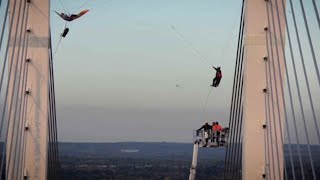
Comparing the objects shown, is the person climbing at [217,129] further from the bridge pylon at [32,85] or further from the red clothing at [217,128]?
the bridge pylon at [32,85]

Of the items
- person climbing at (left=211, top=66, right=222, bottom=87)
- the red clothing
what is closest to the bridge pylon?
person climbing at (left=211, top=66, right=222, bottom=87)

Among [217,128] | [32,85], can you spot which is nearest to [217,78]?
[217,128]

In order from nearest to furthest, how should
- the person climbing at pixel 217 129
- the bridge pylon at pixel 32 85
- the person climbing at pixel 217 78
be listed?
the bridge pylon at pixel 32 85, the person climbing at pixel 217 78, the person climbing at pixel 217 129

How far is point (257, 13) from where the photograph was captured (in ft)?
63.9

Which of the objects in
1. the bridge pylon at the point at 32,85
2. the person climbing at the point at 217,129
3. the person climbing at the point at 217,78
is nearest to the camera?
the bridge pylon at the point at 32,85

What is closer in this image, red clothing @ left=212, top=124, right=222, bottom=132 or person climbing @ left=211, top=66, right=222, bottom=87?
person climbing @ left=211, top=66, right=222, bottom=87

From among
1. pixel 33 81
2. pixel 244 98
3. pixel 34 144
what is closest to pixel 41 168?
pixel 34 144

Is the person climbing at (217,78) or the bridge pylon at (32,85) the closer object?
the bridge pylon at (32,85)

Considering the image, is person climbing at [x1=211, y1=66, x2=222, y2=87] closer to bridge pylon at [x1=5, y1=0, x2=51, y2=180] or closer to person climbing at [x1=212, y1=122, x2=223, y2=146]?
person climbing at [x1=212, y1=122, x2=223, y2=146]

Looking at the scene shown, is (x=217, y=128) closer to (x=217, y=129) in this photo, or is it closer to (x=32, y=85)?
(x=217, y=129)

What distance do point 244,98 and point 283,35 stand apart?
1.65 meters

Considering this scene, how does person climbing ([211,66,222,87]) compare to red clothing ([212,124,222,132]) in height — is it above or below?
above

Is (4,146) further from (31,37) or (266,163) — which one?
(266,163)

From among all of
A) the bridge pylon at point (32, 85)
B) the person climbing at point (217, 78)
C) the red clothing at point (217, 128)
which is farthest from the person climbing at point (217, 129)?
the bridge pylon at point (32, 85)
